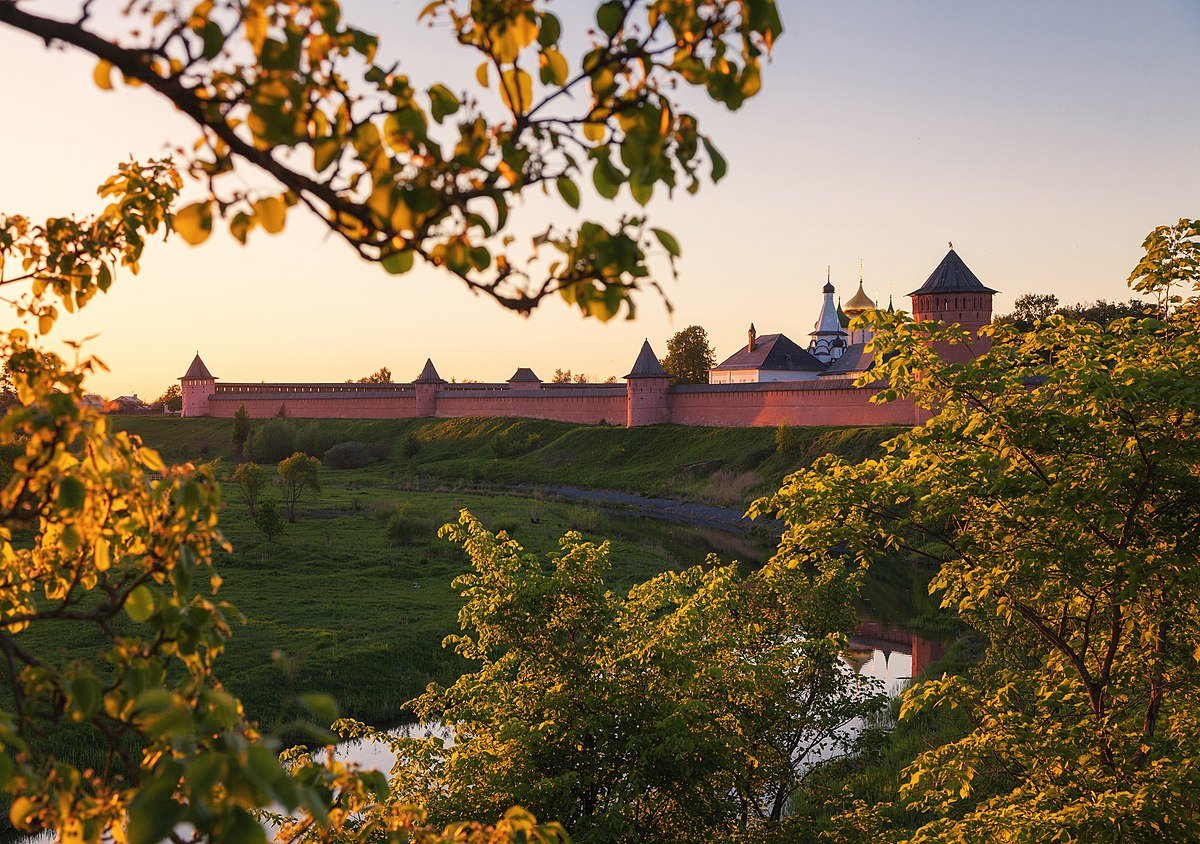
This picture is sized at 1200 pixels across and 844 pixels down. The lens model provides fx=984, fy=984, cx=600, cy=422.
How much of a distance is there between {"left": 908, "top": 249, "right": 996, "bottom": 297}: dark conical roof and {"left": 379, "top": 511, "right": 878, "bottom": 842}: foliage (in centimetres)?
3669

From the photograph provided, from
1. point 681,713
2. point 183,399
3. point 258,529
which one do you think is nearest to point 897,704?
point 681,713

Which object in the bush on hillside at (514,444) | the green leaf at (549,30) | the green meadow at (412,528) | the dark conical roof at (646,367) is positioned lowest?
the green meadow at (412,528)

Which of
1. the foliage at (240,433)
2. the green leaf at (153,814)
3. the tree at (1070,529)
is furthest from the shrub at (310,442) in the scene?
the green leaf at (153,814)

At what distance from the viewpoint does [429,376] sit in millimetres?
64875

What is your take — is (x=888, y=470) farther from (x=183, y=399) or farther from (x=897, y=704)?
(x=183, y=399)

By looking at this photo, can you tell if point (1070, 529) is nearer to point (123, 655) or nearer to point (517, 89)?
point (517, 89)

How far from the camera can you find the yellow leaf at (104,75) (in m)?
1.77

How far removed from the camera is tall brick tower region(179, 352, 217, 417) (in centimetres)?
6956

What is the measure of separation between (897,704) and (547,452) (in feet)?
122

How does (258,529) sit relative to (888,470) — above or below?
below

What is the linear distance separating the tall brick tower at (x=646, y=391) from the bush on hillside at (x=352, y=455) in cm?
1514

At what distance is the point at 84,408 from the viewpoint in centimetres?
186

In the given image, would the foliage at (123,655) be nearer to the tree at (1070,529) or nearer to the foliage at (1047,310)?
the tree at (1070,529)

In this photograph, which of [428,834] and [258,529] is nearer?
[428,834]
